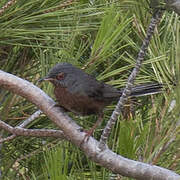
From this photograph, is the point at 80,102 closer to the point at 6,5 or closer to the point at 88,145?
the point at 6,5

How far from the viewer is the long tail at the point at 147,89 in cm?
194

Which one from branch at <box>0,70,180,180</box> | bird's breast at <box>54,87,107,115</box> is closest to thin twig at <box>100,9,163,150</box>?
branch at <box>0,70,180,180</box>

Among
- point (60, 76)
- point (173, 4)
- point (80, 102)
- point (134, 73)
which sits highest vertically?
point (173, 4)

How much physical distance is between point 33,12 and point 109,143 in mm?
→ 700

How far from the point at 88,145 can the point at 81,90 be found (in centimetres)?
82

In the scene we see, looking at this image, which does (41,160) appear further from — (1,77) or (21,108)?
(1,77)

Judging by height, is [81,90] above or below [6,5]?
below

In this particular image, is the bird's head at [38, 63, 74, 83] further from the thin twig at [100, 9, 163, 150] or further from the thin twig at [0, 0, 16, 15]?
the thin twig at [100, 9, 163, 150]

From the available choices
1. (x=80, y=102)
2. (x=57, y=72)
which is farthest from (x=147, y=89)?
(x=57, y=72)

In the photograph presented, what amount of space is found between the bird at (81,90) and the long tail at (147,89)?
21 mm

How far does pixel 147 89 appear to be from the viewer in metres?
2.02

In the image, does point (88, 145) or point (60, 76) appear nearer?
point (88, 145)

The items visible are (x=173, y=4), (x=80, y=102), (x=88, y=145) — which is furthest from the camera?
(x=80, y=102)

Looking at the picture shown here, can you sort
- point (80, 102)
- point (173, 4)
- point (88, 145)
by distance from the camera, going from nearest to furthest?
point (173, 4) < point (88, 145) < point (80, 102)
